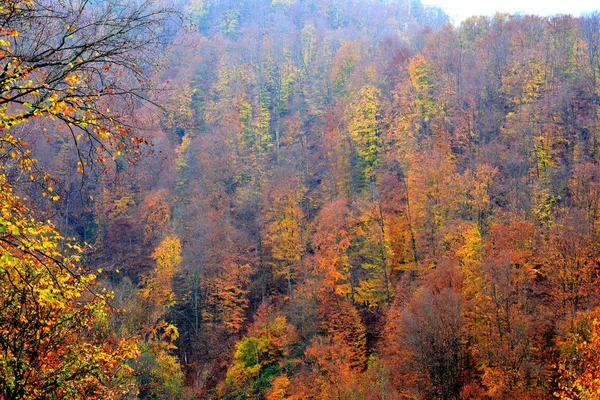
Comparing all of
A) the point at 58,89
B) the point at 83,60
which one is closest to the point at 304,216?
the point at 83,60

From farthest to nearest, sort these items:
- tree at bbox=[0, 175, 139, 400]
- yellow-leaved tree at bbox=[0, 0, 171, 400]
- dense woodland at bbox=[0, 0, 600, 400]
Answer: dense woodland at bbox=[0, 0, 600, 400]
tree at bbox=[0, 175, 139, 400]
yellow-leaved tree at bbox=[0, 0, 171, 400]

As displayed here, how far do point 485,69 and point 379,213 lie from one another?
949 inches

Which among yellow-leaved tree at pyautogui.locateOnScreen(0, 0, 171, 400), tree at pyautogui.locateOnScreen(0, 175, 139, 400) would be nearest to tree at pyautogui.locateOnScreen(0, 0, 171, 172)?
yellow-leaved tree at pyautogui.locateOnScreen(0, 0, 171, 400)

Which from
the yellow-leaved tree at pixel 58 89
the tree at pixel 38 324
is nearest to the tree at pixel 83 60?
the yellow-leaved tree at pixel 58 89

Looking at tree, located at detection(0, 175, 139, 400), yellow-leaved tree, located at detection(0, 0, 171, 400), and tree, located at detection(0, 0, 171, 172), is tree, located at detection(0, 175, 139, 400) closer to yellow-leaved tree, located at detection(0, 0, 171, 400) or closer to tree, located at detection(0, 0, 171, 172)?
yellow-leaved tree, located at detection(0, 0, 171, 400)

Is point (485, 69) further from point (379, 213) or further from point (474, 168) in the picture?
point (379, 213)

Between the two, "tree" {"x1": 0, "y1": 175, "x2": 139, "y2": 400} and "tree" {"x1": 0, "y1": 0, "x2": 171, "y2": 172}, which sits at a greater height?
"tree" {"x1": 0, "y1": 0, "x2": 171, "y2": 172}

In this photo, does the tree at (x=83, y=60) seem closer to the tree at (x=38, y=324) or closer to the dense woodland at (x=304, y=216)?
the dense woodland at (x=304, y=216)

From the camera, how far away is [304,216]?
4081cm

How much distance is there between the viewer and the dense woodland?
5555 millimetres

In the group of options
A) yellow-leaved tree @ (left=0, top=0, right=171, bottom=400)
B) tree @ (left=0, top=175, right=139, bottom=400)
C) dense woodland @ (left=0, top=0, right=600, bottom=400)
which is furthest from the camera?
dense woodland @ (left=0, top=0, right=600, bottom=400)

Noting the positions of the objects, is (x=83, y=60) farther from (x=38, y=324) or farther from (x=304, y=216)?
(x=304, y=216)

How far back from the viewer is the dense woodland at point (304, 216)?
555 cm

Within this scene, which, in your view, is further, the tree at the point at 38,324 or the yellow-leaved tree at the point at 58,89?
the tree at the point at 38,324
